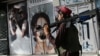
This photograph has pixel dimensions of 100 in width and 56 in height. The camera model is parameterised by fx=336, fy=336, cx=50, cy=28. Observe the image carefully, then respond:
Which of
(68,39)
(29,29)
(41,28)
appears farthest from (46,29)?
(68,39)

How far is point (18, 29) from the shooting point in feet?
57.7

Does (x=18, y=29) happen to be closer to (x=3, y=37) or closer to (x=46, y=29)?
(x=3, y=37)

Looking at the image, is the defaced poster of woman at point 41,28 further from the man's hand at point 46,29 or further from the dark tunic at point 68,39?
the dark tunic at point 68,39

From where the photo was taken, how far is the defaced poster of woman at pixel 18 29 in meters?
16.8

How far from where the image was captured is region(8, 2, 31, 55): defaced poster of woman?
1683cm

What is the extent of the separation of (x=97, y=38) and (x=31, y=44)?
4.79 meters

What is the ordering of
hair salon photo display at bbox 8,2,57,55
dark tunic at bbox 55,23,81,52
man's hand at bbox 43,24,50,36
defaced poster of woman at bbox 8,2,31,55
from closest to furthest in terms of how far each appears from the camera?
dark tunic at bbox 55,23,81,52 < hair salon photo display at bbox 8,2,57,55 < man's hand at bbox 43,24,50,36 < defaced poster of woman at bbox 8,2,31,55

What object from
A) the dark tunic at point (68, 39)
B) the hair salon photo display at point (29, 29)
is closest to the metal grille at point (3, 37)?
the hair salon photo display at point (29, 29)

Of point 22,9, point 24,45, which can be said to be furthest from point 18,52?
point 22,9

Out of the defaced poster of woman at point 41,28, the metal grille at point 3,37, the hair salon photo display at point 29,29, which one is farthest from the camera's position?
the metal grille at point 3,37

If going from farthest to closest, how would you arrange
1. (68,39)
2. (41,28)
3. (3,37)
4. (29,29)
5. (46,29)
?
(3,37) → (29,29) → (41,28) → (46,29) → (68,39)

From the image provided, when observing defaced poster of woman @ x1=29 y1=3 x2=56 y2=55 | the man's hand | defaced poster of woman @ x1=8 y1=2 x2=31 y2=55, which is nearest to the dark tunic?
Result: defaced poster of woman @ x1=29 y1=3 x2=56 y2=55

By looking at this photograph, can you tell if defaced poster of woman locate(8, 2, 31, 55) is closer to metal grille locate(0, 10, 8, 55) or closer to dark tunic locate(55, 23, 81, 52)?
metal grille locate(0, 10, 8, 55)

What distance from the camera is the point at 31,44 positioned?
16344 millimetres
